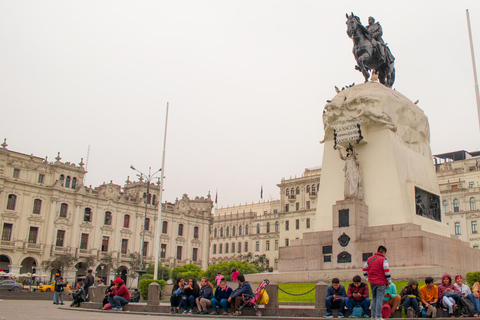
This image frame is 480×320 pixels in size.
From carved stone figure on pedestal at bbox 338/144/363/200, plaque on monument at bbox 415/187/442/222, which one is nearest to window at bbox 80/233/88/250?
carved stone figure on pedestal at bbox 338/144/363/200

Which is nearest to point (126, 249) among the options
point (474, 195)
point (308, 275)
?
point (474, 195)

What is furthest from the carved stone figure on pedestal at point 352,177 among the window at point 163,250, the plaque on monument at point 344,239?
the window at point 163,250

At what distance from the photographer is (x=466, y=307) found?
11.4 m

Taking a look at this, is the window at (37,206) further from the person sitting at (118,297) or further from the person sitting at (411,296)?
the person sitting at (411,296)

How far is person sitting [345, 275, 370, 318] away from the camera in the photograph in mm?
11539

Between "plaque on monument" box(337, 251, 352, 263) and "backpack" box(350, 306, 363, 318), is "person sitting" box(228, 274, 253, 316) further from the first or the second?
"plaque on monument" box(337, 251, 352, 263)

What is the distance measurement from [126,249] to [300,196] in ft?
90.2

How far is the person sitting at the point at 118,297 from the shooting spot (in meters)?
15.1

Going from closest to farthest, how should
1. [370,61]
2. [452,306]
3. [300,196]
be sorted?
[452,306]
[370,61]
[300,196]

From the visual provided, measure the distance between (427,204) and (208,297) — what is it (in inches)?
452

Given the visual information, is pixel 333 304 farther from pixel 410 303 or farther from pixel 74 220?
pixel 74 220

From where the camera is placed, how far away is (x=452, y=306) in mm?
11453

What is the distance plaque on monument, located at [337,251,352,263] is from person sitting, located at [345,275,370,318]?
25.5ft

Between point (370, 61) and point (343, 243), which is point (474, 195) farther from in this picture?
point (343, 243)
